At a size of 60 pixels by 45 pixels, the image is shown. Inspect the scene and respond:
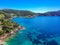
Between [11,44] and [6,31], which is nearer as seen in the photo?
[11,44]

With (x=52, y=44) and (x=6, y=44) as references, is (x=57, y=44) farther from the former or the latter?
(x=6, y=44)

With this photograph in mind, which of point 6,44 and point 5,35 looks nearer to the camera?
point 6,44

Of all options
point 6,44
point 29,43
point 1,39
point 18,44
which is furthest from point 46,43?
point 1,39

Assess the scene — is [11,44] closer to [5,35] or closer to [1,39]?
[1,39]

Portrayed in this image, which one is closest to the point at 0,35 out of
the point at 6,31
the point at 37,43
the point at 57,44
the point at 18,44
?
the point at 6,31

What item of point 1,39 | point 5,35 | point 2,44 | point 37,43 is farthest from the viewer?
point 5,35

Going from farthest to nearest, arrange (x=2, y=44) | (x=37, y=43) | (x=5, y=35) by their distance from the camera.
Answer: (x=5, y=35) < (x=37, y=43) < (x=2, y=44)

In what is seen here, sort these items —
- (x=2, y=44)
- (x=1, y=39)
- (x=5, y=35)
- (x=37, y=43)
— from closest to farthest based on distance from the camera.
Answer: (x=2, y=44) < (x=37, y=43) < (x=1, y=39) < (x=5, y=35)

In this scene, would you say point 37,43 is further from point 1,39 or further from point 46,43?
point 1,39
